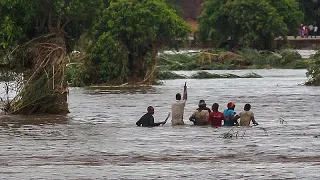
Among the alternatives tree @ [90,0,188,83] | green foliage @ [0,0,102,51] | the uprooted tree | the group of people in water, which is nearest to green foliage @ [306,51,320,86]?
tree @ [90,0,188,83]

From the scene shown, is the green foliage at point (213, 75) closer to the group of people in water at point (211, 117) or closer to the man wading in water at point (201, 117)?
the group of people in water at point (211, 117)

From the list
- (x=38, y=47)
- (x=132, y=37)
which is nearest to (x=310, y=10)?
(x=132, y=37)

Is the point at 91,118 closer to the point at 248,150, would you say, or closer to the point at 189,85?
the point at 248,150

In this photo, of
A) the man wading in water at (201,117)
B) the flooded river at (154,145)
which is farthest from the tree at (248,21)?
the man wading in water at (201,117)

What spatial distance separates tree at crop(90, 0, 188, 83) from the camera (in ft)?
167

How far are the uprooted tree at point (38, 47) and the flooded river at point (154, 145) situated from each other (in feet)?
3.04

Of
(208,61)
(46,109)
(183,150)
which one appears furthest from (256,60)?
(183,150)

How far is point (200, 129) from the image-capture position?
2800 cm

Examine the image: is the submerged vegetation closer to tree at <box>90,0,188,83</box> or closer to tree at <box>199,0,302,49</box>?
tree at <box>199,0,302,49</box>

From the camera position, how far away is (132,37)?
51750 mm

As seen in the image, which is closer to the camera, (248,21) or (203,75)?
(203,75)

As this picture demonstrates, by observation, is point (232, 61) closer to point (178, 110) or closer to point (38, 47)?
point (38, 47)

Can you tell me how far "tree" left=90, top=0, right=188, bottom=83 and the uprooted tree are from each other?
16.8 meters

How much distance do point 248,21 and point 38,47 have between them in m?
49.1
